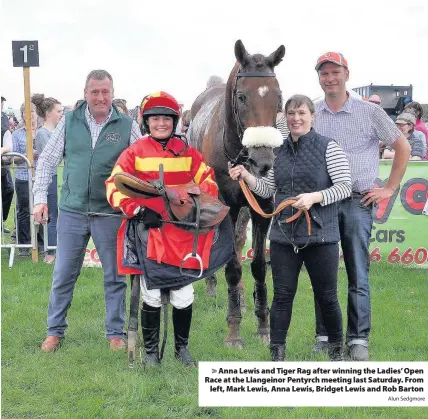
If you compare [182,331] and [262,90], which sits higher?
[262,90]

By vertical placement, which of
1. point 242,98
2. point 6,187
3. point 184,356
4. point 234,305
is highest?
point 242,98

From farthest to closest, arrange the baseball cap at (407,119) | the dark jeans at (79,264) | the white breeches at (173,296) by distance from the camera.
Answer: the baseball cap at (407,119) < the dark jeans at (79,264) < the white breeches at (173,296)

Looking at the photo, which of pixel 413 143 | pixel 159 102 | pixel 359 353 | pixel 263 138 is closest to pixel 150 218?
pixel 159 102

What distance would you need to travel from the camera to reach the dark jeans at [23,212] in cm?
919

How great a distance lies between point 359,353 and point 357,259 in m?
0.75

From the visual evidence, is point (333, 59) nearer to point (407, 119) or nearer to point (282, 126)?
point (282, 126)

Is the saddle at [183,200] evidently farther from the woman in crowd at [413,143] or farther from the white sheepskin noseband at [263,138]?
the woman in crowd at [413,143]

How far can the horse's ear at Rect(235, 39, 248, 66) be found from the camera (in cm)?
450

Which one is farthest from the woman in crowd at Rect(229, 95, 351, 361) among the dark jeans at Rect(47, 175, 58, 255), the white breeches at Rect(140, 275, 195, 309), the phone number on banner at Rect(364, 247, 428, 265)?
the dark jeans at Rect(47, 175, 58, 255)

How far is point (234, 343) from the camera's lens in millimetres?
5184

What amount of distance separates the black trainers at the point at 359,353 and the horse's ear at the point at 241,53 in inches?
95.6

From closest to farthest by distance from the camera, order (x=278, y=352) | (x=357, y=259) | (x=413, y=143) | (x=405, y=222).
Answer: (x=278, y=352)
(x=357, y=259)
(x=405, y=222)
(x=413, y=143)

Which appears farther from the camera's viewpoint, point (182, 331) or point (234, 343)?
point (234, 343)

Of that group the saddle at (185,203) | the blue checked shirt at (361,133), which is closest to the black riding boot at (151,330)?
the saddle at (185,203)
